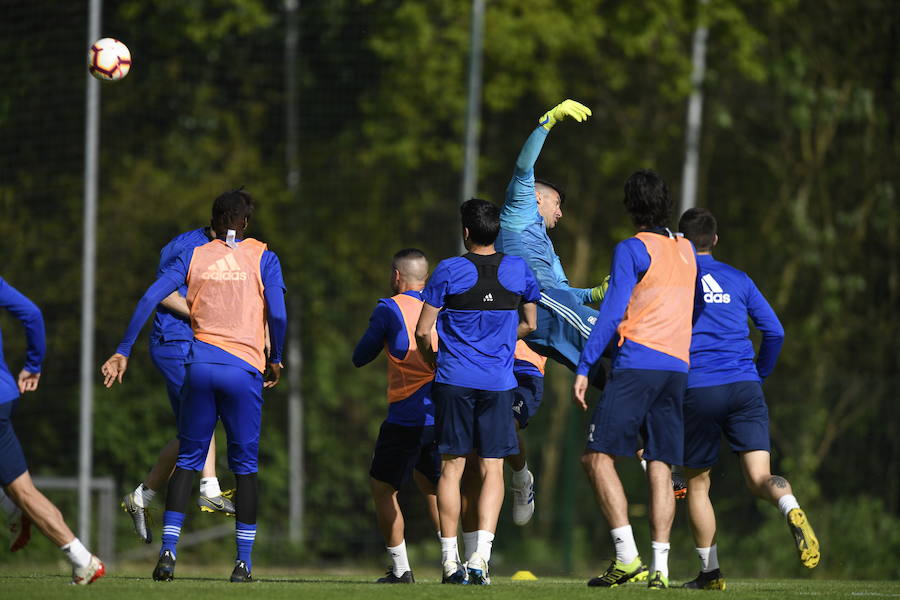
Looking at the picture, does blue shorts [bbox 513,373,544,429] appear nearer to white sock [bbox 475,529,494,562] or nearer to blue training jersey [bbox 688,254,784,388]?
white sock [bbox 475,529,494,562]

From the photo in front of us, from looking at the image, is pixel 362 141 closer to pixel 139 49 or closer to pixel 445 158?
pixel 445 158

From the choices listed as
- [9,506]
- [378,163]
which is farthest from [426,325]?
[378,163]

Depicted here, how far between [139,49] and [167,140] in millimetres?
1389

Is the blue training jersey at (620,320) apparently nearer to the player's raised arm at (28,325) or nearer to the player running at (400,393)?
the player running at (400,393)

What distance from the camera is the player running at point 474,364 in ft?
25.3

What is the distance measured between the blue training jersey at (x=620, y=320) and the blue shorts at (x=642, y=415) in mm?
51

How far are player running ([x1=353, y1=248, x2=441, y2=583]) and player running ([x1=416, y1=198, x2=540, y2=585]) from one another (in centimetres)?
62

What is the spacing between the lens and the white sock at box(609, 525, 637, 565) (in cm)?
745

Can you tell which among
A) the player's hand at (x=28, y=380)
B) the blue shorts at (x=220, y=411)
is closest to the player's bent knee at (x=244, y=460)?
the blue shorts at (x=220, y=411)

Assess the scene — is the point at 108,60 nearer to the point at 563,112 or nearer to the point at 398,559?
the point at 563,112

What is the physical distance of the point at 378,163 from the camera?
18.8 m

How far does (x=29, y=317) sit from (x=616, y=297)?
10.2 ft

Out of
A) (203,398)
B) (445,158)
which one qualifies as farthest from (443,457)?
(445,158)

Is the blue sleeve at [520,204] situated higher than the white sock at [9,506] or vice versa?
the blue sleeve at [520,204]
